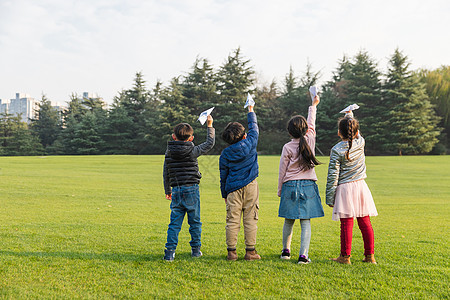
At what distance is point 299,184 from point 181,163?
1512mm

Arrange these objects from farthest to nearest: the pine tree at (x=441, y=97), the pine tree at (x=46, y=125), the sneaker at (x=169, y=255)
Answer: the pine tree at (x=46, y=125) < the pine tree at (x=441, y=97) < the sneaker at (x=169, y=255)

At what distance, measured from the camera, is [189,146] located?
4711 millimetres

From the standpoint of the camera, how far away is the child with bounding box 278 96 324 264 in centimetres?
443

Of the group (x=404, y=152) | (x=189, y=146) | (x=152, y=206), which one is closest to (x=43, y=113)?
(x=404, y=152)

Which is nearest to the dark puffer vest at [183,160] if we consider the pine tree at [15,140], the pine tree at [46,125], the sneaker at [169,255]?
the sneaker at [169,255]

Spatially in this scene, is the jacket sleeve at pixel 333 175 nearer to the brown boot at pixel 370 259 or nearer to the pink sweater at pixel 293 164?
the pink sweater at pixel 293 164

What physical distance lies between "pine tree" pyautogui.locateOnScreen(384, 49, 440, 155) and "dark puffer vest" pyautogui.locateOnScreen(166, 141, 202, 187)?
40315mm

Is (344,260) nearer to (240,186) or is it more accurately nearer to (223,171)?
(240,186)

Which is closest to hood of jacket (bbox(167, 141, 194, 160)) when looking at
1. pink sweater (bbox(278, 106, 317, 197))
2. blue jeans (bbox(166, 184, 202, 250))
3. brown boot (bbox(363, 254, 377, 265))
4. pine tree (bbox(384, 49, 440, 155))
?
blue jeans (bbox(166, 184, 202, 250))

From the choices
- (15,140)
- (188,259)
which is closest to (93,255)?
(188,259)

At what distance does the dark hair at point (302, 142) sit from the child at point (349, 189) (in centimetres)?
24

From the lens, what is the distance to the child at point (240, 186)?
4.57m

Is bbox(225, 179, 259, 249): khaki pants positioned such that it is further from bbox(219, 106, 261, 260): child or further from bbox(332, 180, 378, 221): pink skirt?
bbox(332, 180, 378, 221): pink skirt

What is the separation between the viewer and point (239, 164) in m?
4.63
